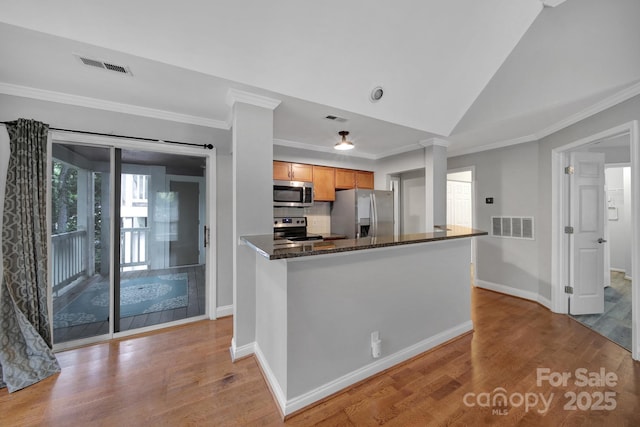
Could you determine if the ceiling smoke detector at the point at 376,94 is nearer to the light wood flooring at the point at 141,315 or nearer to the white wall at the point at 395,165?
the white wall at the point at 395,165

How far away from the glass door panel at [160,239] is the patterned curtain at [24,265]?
63 cm

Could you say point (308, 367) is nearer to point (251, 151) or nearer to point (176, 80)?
point (251, 151)

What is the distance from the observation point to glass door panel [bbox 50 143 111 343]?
248 cm

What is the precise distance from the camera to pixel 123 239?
2.80m

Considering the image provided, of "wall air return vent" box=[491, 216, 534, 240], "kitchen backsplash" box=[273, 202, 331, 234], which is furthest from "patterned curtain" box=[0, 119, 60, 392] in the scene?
"wall air return vent" box=[491, 216, 534, 240]

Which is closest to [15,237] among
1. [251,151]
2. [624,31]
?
[251,151]

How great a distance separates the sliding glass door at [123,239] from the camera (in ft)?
8.36

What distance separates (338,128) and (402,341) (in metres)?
2.54

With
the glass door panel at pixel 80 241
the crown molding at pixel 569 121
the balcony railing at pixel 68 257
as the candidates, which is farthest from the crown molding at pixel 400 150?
the balcony railing at pixel 68 257

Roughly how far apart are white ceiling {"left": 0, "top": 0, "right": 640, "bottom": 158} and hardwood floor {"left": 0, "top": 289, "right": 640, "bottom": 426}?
8.09 ft

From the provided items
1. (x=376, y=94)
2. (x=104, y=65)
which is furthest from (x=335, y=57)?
(x=104, y=65)

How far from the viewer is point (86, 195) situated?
2633 millimetres

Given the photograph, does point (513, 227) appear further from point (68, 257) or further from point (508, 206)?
point (68, 257)

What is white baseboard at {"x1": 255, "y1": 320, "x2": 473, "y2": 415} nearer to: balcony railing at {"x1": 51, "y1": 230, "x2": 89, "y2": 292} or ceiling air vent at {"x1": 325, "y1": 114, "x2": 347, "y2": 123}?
balcony railing at {"x1": 51, "y1": 230, "x2": 89, "y2": 292}
